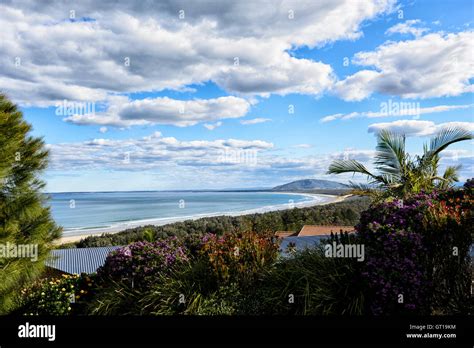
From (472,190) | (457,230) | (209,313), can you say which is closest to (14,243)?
(209,313)

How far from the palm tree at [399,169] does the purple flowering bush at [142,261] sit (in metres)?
5.05

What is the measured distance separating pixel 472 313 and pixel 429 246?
→ 1.08 m

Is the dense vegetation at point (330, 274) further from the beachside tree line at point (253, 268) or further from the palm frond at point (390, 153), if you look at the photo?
the palm frond at point (390, 153)

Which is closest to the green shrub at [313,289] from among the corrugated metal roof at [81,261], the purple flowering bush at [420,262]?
the purple flowering bush at [420,262]

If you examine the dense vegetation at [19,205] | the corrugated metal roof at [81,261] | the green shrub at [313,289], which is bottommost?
the corrugated metal roof at [81,261]

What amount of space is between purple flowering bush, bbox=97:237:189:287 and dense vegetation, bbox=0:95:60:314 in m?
1.31

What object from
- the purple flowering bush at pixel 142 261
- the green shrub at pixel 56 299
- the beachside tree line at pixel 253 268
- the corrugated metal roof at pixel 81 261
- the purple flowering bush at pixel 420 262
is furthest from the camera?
the corrugated metal roof at pixel 81 261

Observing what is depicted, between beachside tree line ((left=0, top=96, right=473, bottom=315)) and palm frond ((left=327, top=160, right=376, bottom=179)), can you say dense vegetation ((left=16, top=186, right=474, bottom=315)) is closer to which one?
beachside tree line ((left=0, top=96, right=473, bottom=315))

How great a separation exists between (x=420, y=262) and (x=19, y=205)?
671 centimetres

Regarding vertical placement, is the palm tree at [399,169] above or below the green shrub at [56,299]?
above

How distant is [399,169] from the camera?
11.1 metres

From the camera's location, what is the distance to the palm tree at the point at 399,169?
10641 millimetres

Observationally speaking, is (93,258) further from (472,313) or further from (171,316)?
(472,313)

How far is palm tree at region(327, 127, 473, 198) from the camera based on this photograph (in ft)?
34.9
